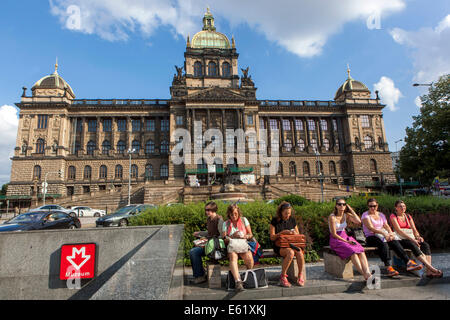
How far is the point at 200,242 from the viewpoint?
5.94 meters

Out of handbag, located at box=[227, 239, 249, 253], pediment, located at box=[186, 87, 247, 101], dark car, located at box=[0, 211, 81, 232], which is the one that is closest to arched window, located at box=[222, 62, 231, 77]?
pediment, located at box=[186, 87, 247, 101]

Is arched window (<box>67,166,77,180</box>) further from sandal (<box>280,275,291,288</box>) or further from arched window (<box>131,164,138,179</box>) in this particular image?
sandal (<box>280,275,291,288</box>)

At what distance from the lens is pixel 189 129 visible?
48.5 meters

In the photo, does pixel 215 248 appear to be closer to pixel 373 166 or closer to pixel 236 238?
pixel 236 238

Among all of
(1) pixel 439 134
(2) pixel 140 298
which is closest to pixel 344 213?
(2) pixel 140 298

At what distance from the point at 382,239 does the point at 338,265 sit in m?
1.32

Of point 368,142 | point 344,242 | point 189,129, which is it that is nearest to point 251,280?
point 344,242

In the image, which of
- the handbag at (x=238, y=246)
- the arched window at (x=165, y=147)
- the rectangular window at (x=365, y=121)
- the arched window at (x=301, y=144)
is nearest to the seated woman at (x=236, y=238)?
the handbag at (x=238, y=246)

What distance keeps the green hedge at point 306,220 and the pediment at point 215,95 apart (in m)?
42.2

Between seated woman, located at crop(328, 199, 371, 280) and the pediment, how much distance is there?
45.4 m

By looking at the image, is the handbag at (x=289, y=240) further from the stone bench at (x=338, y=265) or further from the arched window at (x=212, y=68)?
the arched window at (x=212, y=68)

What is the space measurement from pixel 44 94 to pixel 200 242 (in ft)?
191

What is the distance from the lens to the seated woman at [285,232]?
5.48 m
